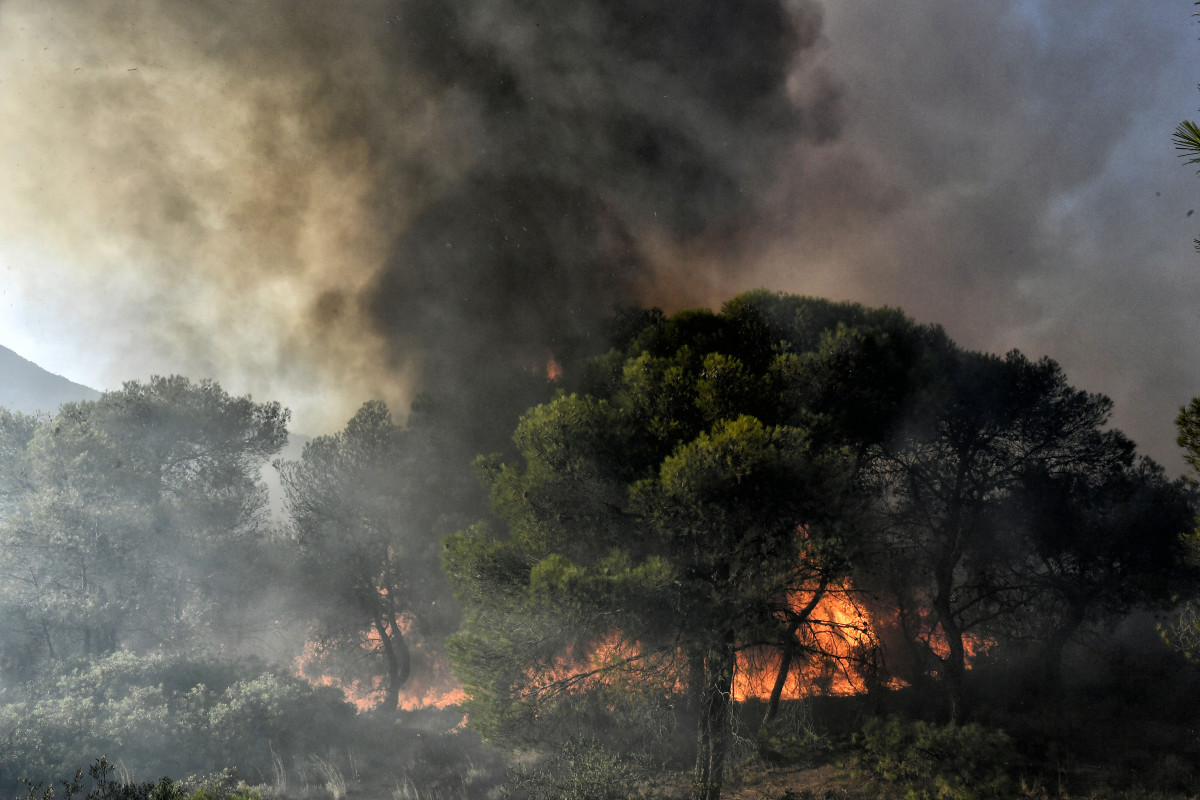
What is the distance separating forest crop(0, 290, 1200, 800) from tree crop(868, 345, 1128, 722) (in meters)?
0.09

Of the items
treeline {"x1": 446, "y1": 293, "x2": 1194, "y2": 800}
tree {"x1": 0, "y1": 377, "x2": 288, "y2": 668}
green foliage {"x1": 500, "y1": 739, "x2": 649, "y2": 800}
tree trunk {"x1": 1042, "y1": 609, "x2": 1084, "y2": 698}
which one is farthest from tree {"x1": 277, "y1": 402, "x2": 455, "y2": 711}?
tree trunk {"x1": 1042, "y1": 609, "x2": 1084, "y2": 698}

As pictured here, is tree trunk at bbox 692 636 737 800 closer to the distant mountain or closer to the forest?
the forest

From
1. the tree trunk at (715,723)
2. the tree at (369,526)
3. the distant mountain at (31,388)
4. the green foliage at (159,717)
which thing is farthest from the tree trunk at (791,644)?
the distant mountain at (31,388)

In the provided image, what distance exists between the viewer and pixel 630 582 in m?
9.55

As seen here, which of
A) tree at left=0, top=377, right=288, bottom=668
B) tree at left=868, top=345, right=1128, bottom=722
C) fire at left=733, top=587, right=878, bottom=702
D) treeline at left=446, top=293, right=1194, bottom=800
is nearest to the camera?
treeline at left=446, top=293, right=1194, bottom=800

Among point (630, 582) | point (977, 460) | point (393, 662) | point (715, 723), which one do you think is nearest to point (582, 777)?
point (715, 723)

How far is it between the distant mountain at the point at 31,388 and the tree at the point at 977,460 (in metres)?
24.7

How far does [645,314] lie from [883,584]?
9.87 metres

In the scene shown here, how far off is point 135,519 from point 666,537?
1623 cm

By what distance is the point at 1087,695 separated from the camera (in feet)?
56.6

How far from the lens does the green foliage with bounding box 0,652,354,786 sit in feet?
37.2

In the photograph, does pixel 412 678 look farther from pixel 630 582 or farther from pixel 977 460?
pixel 977 460

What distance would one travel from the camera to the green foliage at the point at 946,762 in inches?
415

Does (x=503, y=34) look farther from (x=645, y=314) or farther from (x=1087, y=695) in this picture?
(x=1087, y=695)
